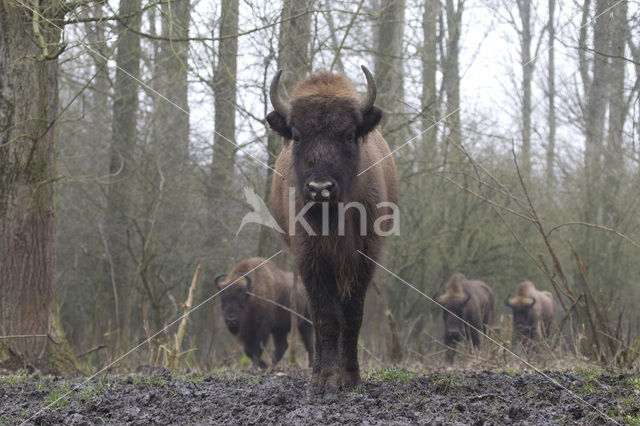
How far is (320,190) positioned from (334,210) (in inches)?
29.9

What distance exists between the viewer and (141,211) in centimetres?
1620

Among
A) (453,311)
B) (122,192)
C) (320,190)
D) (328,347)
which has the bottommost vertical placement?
(453,311)

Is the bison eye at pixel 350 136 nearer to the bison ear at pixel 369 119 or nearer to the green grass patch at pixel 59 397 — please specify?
the bison ear at pixel 369 119

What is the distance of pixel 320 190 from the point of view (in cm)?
544

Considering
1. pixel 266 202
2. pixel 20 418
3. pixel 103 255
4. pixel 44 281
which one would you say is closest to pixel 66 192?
pixel 103 255

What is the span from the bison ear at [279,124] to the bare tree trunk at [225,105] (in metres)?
4.99

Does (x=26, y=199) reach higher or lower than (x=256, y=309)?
higher

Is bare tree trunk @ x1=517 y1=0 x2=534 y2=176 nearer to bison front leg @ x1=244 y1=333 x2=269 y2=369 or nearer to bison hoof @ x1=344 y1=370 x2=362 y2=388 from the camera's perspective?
bison front leg @ x1=244 y1=333 x2=269 y2=369

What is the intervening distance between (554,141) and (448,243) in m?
5.70

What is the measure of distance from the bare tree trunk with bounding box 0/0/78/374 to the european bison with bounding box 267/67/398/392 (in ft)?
11.0

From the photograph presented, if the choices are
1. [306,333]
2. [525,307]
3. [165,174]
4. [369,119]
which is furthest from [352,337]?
[525,307]

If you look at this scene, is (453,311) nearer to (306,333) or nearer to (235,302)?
(306,333)

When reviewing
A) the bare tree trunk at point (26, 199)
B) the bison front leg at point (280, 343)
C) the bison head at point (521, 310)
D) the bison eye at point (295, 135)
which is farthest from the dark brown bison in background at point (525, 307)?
Result: the bison eye at point (295, 135)

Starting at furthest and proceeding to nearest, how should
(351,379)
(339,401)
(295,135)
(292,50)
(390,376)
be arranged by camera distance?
(292,50), (390,376), (351,379), (295,135), (339,401)
